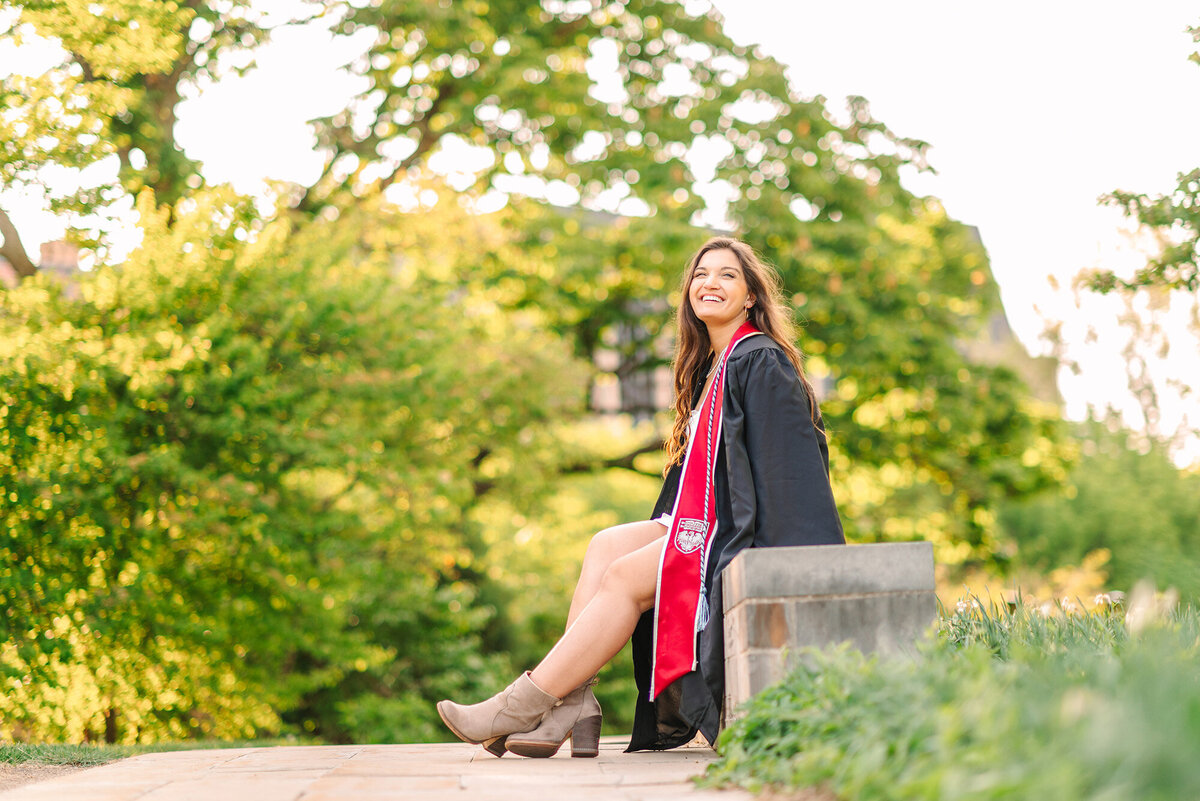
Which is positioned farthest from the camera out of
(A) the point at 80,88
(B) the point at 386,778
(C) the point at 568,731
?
(A) the point at 80,88

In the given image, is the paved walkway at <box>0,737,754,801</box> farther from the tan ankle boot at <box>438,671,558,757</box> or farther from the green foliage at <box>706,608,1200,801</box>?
the green foliage at <box>706,608,1200,801</box>

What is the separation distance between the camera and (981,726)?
2020 mm

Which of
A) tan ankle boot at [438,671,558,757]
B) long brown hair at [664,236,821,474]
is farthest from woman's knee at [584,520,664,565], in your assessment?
tan ankle boot at [438,671,558,757]

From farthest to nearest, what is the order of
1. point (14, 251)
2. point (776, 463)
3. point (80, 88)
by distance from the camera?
point (14, 251) → point (80, 88) → point (776, 463)

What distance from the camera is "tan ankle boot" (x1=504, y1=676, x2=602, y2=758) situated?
12.7 feet

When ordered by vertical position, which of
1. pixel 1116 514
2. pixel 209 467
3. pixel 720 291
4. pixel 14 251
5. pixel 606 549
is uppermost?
pixel 14 251

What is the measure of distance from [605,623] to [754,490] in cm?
69

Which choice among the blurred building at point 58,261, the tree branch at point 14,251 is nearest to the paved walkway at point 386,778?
the blurred building at point 58,261

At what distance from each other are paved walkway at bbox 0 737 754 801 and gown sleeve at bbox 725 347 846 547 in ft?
2.66

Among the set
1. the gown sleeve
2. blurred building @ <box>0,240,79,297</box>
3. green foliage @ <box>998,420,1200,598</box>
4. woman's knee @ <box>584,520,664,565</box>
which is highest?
blurred building @ <box>0,240,79,297</box>

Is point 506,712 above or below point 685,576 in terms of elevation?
below

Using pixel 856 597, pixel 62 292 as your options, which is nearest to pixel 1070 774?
pixel 856 597

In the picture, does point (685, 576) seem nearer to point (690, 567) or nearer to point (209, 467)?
point (690, 567)

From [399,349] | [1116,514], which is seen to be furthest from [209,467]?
[1116,514]
